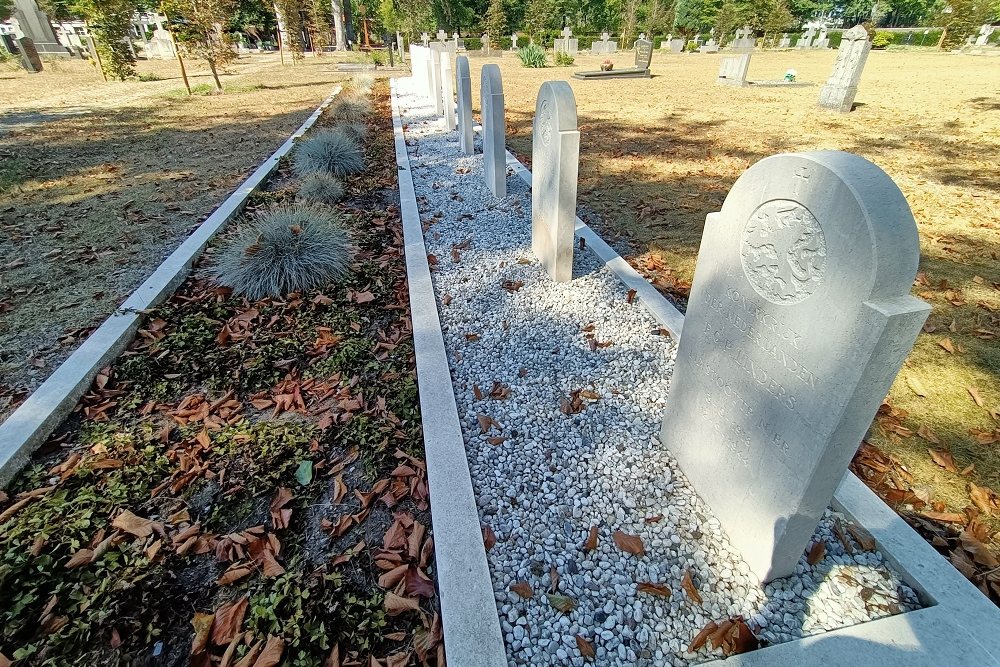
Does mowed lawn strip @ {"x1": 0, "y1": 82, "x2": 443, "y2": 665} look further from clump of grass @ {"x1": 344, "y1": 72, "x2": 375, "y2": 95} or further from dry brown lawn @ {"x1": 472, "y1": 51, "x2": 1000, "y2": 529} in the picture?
clump of grass @ {"x1": 344, "y1": 72, "x2": 375, "y2": 95}

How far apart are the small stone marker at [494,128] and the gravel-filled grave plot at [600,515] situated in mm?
2799

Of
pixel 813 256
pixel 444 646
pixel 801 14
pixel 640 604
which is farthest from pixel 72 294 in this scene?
pixel 801 14

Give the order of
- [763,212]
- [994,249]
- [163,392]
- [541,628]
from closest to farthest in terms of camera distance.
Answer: [763,212] → [541,628] → [163,392] → [994,249]

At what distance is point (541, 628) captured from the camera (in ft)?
6.06

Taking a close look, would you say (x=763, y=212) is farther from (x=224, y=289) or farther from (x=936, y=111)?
(x=936, y=111)

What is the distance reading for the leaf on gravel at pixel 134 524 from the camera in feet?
7.33

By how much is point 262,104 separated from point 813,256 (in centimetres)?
1612

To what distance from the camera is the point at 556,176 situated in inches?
153

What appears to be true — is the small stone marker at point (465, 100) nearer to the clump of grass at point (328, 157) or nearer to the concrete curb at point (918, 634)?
the clump of grass at point (328, 157)

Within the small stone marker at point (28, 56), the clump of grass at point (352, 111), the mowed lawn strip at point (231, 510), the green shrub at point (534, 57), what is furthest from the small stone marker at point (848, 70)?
the small stone marker at point (28, 56)

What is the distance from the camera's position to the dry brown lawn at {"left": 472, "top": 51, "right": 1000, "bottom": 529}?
281cm

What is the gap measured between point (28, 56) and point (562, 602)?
1279 inches

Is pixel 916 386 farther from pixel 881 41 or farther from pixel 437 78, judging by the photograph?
pixel 881 41

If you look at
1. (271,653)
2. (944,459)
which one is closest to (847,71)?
(944,459)
